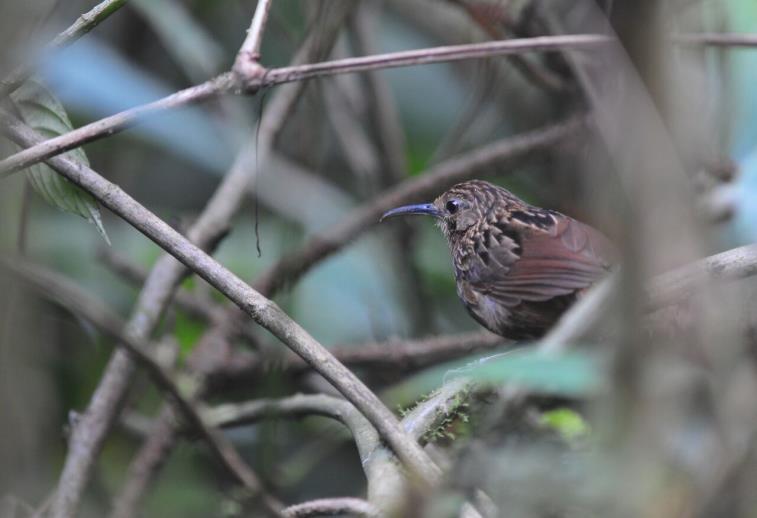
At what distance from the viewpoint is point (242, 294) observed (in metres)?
2.38

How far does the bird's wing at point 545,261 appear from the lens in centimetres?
336

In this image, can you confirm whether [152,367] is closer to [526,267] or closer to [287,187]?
[526,267]

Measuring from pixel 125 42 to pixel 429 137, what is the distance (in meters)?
2.09

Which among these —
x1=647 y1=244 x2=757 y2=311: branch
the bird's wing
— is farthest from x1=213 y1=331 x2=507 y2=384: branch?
x1=647 y1=244 x2=757 y2=311: branch

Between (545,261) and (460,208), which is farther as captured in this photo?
(460,208)

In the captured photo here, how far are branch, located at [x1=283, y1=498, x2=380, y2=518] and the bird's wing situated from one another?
132 cm

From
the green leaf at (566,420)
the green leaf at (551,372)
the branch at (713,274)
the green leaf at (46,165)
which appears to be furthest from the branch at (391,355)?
the green leaf at (551,372)

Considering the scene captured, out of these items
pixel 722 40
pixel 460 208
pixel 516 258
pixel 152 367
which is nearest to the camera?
pixel 152 367

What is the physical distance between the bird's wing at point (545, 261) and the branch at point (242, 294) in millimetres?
1253

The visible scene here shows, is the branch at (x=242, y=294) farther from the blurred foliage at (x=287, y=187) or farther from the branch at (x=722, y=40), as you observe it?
the branch at (x=722, y=40)

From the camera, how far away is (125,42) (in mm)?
6727

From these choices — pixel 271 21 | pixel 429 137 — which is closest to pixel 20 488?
pixel 271 21

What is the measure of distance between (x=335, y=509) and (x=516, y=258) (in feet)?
5.48

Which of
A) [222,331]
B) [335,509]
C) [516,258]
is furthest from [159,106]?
[222,331]
